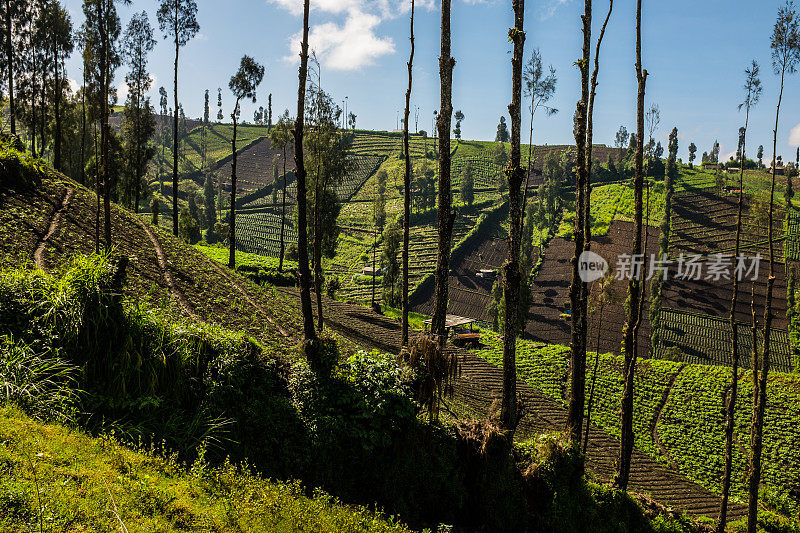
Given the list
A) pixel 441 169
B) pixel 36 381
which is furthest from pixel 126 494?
A: pixel 441 169

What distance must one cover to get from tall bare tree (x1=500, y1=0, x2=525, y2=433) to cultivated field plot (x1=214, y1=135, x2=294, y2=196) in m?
128

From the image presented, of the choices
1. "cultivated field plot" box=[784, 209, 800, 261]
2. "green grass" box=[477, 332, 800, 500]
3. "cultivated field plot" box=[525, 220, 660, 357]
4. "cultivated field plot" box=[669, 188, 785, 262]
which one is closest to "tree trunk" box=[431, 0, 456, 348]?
"green grass" box=[477, 332, 800, 500]

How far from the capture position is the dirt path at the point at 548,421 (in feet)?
85.0

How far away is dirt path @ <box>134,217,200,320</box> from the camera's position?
46.6 ft

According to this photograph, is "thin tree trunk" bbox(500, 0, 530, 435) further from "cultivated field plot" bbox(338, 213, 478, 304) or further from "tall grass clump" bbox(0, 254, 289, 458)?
"cultivated field plot" bbox(338, 213, 478, 304)

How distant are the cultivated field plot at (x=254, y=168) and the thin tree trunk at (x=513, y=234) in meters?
128

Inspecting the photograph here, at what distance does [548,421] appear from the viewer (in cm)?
2978

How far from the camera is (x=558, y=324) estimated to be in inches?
3108

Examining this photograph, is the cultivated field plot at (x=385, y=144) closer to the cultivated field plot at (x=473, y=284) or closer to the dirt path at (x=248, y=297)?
the cultivated field plot at (x=473, y=284)

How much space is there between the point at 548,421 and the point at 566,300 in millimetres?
58887

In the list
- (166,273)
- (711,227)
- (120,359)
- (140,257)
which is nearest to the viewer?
(120,359)

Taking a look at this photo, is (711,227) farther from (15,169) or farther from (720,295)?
(15,169)

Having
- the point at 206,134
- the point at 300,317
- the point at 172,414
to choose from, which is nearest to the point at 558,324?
the point at 300,317

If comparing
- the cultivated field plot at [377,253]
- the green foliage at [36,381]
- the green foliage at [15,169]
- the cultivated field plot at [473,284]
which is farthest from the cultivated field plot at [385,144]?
the green foliage at [36,381]
